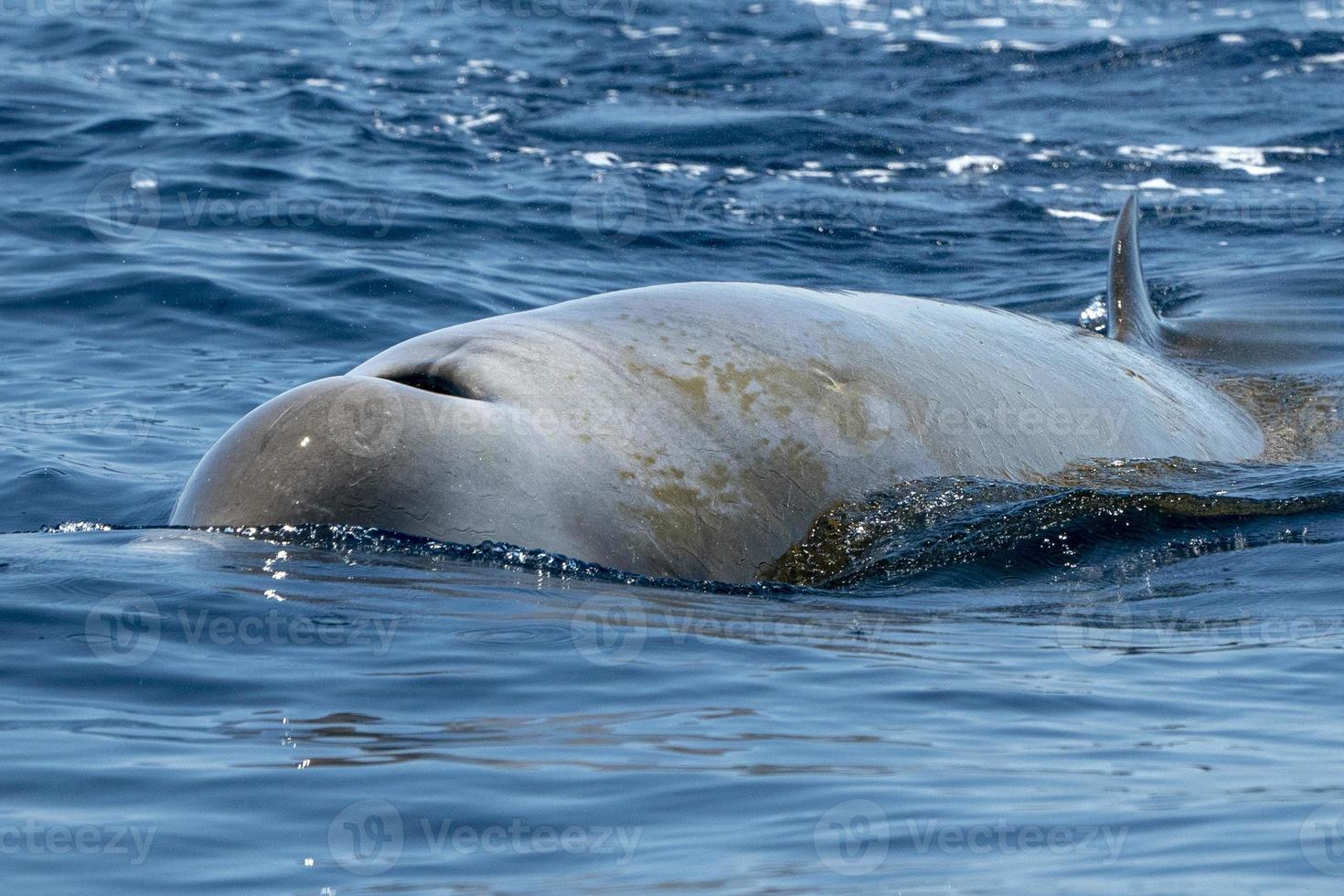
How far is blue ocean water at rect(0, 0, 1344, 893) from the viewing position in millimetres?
3746

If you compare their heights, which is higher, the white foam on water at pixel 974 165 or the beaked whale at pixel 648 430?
the beaked whale at pixel 648 430

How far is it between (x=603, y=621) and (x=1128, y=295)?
4.87m

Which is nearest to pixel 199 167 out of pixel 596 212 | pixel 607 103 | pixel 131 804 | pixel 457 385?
pixel 596 212

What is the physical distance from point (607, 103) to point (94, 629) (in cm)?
1546

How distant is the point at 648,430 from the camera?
5426 millimetres

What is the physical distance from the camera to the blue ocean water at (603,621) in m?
3.75

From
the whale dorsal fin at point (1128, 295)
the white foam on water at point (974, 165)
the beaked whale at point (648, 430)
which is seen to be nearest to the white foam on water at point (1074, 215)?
the white foam on water at point (974, 165)

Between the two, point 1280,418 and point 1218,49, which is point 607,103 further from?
point 1280,418

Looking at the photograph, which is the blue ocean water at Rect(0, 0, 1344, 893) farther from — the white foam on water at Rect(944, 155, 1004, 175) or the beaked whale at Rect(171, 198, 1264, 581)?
the white foam on water at Rect(944, 155, 1004, 175)

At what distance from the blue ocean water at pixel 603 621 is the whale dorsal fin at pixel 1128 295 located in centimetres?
64

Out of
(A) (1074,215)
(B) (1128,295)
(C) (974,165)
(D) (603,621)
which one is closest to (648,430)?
(D) (603,621)

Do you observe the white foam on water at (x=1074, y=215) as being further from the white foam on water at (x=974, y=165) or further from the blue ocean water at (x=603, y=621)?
the white foam on water at (x=974, y=165)

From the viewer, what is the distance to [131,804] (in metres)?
3.88

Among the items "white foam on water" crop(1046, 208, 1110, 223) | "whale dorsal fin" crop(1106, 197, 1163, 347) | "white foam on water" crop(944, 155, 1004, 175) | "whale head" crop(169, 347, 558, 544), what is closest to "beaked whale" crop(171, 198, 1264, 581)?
"whale head" crop(169, 347, 558, 544)
